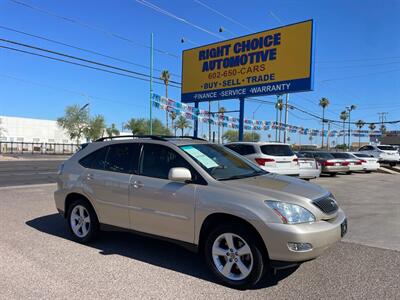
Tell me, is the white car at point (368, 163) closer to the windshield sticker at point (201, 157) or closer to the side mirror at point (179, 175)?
the windshield sticker at point (201, 157)

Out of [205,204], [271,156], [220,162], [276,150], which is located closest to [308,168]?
[276,150]

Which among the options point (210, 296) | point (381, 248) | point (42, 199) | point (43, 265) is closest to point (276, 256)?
point (210, 296)

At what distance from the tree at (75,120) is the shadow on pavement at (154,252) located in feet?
201

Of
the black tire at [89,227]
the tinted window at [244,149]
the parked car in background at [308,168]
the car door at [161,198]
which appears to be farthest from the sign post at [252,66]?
the black tire at [89,227]

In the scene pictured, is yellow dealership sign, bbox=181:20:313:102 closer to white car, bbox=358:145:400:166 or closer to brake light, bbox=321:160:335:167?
brake light, bbox=321:160:335:167

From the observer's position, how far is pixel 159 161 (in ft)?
17.6

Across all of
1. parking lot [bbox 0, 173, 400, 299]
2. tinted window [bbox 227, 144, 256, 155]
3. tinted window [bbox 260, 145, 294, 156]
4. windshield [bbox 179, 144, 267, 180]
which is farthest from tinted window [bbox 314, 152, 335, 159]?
windshield [bbox 179, 144, 267, 180]

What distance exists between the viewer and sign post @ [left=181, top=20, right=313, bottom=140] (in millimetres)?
16938

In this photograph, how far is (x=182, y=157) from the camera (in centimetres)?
509

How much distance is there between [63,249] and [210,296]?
2666 millimetres

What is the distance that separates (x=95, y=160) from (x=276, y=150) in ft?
25.0

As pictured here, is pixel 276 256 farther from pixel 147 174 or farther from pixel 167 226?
pixel 147 174

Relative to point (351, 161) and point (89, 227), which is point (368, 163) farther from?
point (89, 227)

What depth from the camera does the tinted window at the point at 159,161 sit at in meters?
5.15
